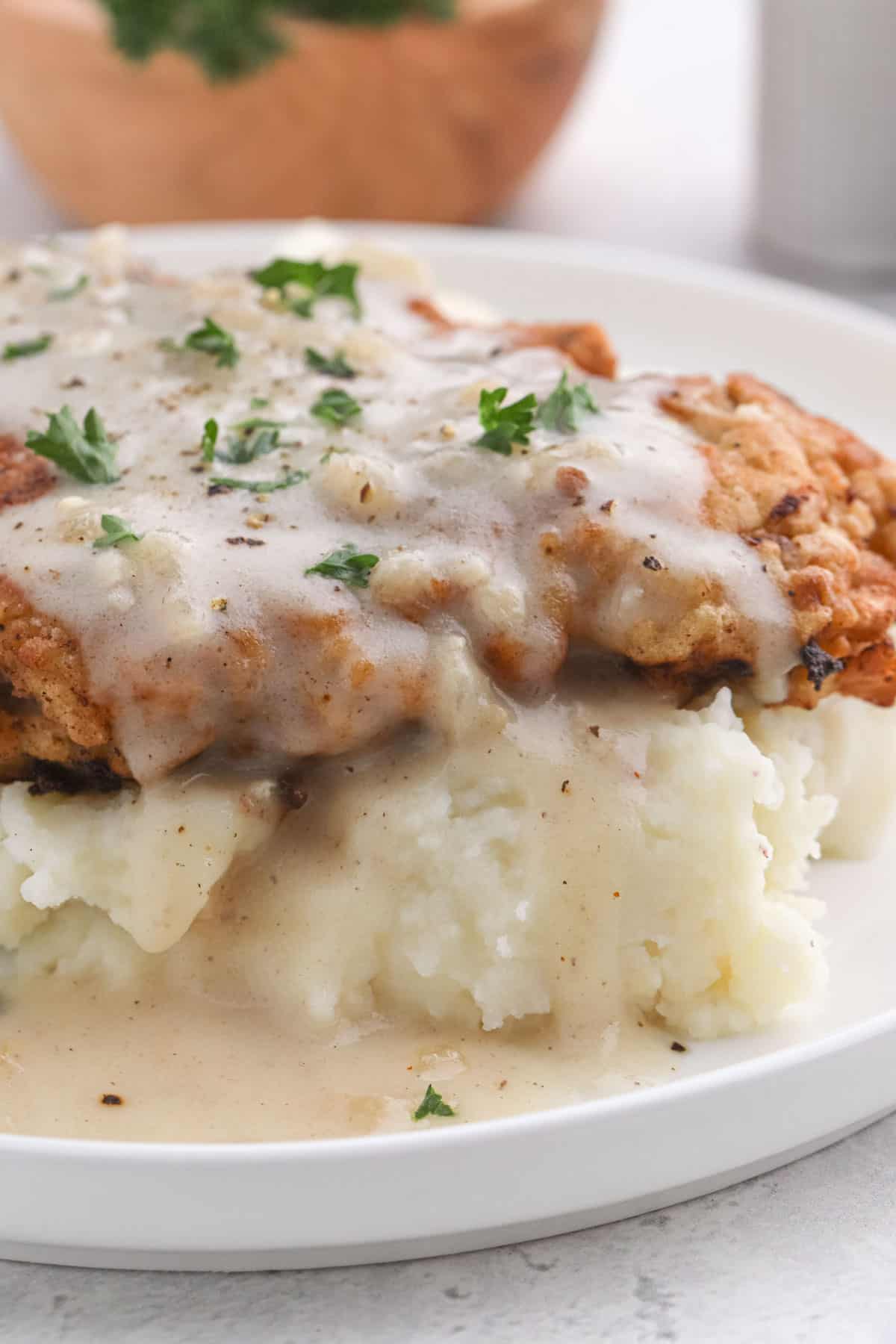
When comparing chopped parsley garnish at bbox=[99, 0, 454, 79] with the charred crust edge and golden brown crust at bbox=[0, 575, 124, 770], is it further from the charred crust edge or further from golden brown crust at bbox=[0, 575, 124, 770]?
the charred crust edge

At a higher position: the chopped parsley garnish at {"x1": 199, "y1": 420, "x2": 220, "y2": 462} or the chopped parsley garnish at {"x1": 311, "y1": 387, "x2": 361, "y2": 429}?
the chopped parsley garnish at {"x1": 311, "y1": 387, "x2": 361, "y2": 429}

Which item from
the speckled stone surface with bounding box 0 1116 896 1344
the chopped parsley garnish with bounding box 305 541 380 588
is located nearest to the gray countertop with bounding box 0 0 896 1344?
the speckled stone surface with bounding box 0 1116 896 1344

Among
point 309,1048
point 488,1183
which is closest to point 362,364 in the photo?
point 309,1048

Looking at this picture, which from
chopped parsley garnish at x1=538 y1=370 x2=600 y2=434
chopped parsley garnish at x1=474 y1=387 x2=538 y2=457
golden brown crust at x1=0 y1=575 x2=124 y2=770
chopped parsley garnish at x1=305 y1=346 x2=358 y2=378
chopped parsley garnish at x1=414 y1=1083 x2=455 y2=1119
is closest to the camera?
chopped parsley garnish at x1=414 y1=1083 x2=455 y2=1119

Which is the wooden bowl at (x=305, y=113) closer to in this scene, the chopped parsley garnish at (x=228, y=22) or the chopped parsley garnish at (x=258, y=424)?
the chopped parsley garnish at (x=228, y=22)

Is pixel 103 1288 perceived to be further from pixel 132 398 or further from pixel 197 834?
pixel 132 398

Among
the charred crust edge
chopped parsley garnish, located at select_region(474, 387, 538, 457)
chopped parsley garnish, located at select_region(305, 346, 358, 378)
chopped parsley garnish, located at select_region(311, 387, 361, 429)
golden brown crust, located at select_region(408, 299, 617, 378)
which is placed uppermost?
chopped parsley garnish, located at select_region(474, 387, 538, 457)

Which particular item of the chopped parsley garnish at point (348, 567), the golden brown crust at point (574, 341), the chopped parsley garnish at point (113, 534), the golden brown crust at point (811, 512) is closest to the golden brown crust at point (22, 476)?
the chopped parsley garnish at point (113, 534)
